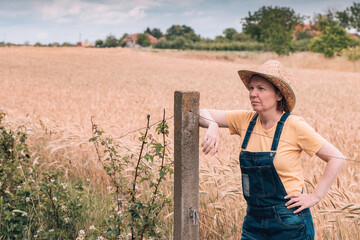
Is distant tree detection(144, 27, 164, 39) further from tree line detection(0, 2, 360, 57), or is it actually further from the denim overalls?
the denim overalls

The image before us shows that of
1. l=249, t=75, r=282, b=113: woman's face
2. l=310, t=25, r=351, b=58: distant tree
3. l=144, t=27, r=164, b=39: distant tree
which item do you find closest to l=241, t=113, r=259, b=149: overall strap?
l=249, t=75, r=282, b=113: woman's face

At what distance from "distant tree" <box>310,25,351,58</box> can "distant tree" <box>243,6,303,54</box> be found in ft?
13.6

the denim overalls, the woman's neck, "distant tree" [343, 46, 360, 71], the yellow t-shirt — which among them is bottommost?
the denim overalls

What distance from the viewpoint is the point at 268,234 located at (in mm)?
2029

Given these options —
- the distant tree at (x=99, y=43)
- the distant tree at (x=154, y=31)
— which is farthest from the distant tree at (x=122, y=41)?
the distant tree at (x=154, y=31)

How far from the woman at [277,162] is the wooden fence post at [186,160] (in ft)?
0.30

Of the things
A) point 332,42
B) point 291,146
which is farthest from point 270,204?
point 332,42

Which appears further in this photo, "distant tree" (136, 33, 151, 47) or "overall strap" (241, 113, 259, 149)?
"distant tree" (136, 33, 151, 47)

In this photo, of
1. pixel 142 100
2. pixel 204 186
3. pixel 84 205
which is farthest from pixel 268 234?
pixel 142 100

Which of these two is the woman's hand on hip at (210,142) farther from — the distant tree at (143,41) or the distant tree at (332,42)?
the distant tree at (143,41)

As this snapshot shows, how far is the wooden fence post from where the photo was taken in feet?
6.77

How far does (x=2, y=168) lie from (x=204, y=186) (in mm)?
1705

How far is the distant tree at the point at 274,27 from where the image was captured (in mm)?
41438

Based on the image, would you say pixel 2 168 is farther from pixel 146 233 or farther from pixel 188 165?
pixel 188 165
